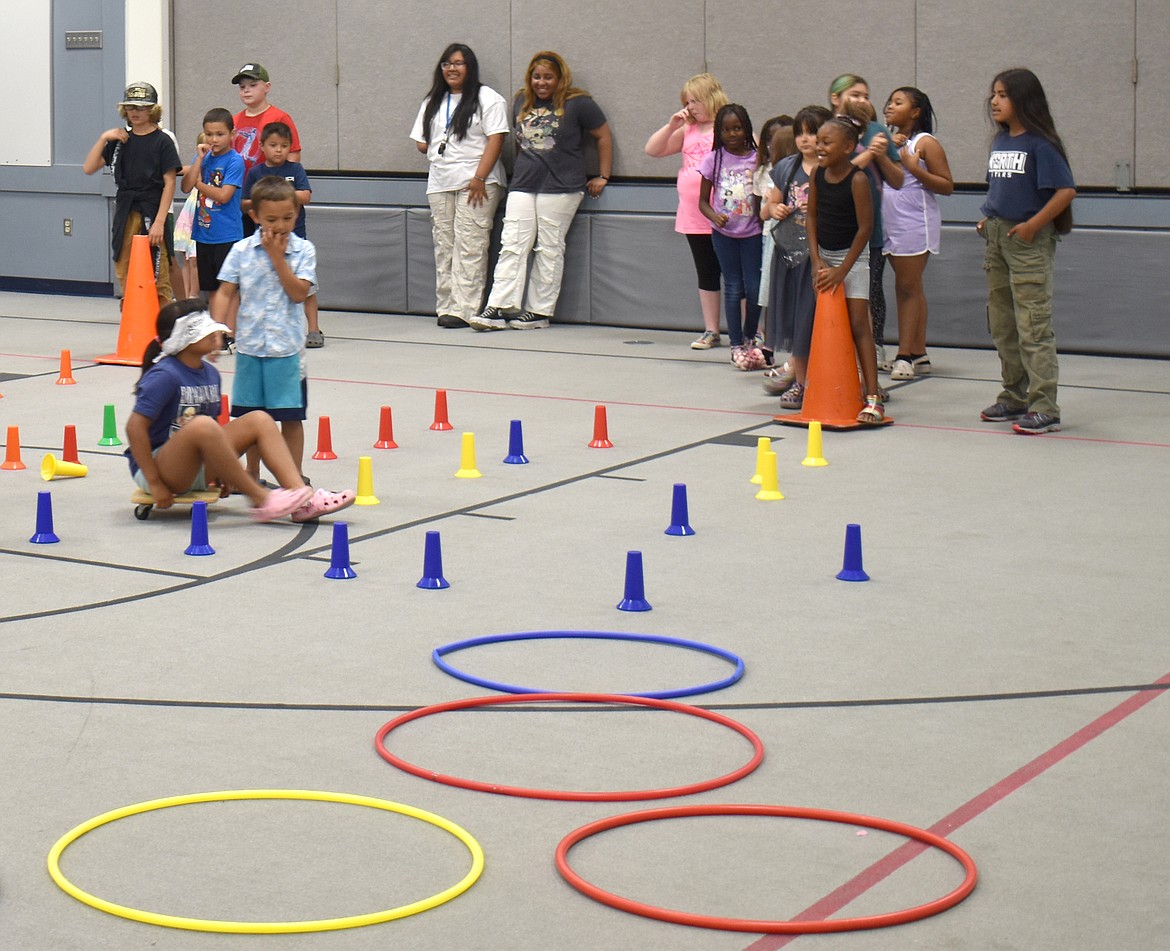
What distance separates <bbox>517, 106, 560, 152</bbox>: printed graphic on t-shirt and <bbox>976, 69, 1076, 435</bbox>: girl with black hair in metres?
5.25

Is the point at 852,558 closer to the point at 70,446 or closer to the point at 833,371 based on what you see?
the point at 833,371

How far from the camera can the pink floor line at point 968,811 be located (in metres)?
3.21

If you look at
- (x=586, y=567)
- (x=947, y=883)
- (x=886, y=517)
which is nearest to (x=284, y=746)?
(x=947, y=883)

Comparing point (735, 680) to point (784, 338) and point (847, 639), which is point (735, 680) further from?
point (784, 338)

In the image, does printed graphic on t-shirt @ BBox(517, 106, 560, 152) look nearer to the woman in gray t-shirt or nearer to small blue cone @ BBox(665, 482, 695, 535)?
the woman in gray t-shirt

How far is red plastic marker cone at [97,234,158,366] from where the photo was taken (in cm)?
1162

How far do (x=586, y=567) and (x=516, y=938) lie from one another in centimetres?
300

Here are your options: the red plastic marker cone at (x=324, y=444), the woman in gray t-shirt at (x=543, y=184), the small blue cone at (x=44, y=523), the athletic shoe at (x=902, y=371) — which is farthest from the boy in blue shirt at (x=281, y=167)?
the small blue cone at (x=44, y=523)

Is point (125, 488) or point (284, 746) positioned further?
point (125, 488)

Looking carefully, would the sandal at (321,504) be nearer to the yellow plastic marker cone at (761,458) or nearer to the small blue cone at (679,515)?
the small blue cone at (679,515)

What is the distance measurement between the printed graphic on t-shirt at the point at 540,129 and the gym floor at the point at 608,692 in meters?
5.44

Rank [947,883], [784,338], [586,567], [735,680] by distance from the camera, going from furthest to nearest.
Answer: [784,338] < [586,567] < [735,680] < [947,883]

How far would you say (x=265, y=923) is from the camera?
312cm

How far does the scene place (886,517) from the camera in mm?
6914
